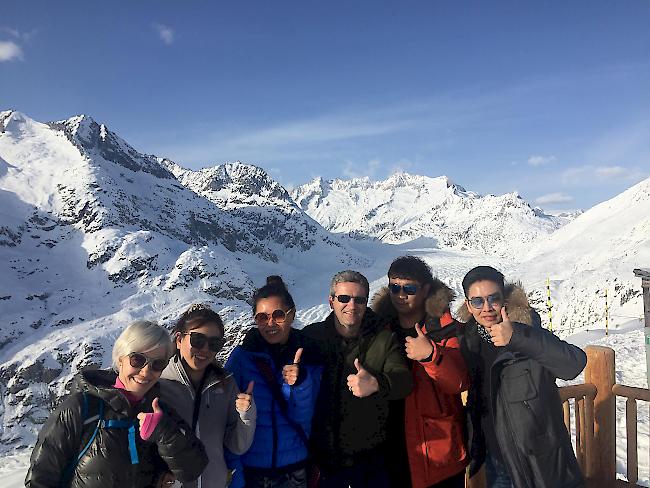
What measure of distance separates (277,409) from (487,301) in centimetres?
165

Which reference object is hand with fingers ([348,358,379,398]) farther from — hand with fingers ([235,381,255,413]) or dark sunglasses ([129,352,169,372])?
dark sunglasses ([129,352,169,372])

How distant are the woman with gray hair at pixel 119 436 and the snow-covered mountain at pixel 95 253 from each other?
32613 mm

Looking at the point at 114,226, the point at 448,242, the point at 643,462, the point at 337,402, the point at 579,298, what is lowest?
the point at 643,462

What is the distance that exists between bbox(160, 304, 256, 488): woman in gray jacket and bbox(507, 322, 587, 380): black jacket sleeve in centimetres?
176

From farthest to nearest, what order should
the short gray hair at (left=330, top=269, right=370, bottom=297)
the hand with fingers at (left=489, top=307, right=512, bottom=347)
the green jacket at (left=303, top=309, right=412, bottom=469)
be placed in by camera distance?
Result: the short gray hair at (left=330, top=269, right=370, bottom=297), the green jacket at (left=303, top=309, right=412, bottom=469), the hand with fingers at (left=489, top=307, right=512, bottom=347)

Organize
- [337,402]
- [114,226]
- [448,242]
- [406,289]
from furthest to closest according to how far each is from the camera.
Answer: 1. [448,242]
2. [114,226]
3. [406,289]
4. [337,402]

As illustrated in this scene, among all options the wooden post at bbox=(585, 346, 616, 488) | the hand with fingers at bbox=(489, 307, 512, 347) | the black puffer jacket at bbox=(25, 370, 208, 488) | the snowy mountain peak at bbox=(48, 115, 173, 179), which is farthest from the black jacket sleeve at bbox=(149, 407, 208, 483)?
the snowy mountain peak at bbox=(48, 115, 173, 179)

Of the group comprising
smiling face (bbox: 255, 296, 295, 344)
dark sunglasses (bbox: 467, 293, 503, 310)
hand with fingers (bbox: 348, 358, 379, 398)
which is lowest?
hand with fingers (bbox: 348, 358, 379, 398)

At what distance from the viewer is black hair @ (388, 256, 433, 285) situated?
350 centimetres

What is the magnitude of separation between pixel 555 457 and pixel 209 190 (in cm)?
12002

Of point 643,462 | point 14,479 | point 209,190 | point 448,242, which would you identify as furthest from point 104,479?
point 448,242

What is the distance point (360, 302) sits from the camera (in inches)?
128

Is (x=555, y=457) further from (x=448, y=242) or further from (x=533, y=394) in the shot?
(x=448, y=242)

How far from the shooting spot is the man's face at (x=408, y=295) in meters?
3.50
